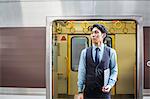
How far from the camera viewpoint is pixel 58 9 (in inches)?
138

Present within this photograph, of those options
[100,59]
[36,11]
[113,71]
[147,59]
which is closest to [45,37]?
[36,11]

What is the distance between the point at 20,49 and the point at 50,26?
47 cm

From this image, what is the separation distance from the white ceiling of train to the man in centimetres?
26

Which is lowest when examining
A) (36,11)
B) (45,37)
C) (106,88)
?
(106,88)

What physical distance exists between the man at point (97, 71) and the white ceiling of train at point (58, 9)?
0.84 ft

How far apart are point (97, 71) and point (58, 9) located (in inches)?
35.2

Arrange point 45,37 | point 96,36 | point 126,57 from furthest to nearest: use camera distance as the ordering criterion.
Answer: point 126,57, point 96,36, point 45,37

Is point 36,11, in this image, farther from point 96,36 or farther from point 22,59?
point 96,36

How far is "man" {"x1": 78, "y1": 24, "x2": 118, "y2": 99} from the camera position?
352cm

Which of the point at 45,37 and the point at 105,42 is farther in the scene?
the point at 105,42

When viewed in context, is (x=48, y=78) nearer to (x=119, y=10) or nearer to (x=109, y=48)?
(x=109, y=48)

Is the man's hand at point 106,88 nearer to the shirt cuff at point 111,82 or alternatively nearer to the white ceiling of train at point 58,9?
the shirt cuff at point 111,82

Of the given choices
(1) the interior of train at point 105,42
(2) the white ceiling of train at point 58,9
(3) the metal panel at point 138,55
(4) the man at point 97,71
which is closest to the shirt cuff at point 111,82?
(4) the man at point 97,71

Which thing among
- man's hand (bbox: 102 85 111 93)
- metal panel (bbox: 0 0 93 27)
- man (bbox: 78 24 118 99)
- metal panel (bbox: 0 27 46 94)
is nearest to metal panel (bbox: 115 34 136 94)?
man (bbox: 78 24 118 99)
